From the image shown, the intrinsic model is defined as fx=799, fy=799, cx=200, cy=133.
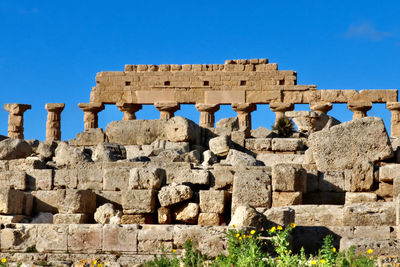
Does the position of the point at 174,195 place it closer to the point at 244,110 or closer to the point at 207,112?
the point at 207,112

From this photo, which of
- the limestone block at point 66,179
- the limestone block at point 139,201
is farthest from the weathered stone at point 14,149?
the limestone block at point 139,201

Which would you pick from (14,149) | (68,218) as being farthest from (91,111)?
(68,218)

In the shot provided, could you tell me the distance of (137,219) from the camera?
14.1 m

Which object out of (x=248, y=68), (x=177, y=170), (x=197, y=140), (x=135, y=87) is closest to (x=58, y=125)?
(x=135, y=87)

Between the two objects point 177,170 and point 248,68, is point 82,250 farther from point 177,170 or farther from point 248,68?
point 248,68

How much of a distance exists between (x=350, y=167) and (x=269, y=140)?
442 cm

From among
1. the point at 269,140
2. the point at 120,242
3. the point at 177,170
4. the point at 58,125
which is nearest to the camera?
the point at 120,242

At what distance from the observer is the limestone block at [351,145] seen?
15352 mm

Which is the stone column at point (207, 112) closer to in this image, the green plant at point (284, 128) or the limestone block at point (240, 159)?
the green plant at point (284, 128)

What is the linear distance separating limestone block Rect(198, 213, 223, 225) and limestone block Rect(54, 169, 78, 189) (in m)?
3.07

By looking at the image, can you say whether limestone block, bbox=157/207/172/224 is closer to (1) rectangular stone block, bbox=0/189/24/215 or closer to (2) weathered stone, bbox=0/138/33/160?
(1) rectangular stone block, bbox=0/189/24/215

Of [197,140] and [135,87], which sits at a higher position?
[135,87]

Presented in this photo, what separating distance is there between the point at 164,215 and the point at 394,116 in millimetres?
19541

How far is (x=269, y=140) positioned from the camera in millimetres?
19562
